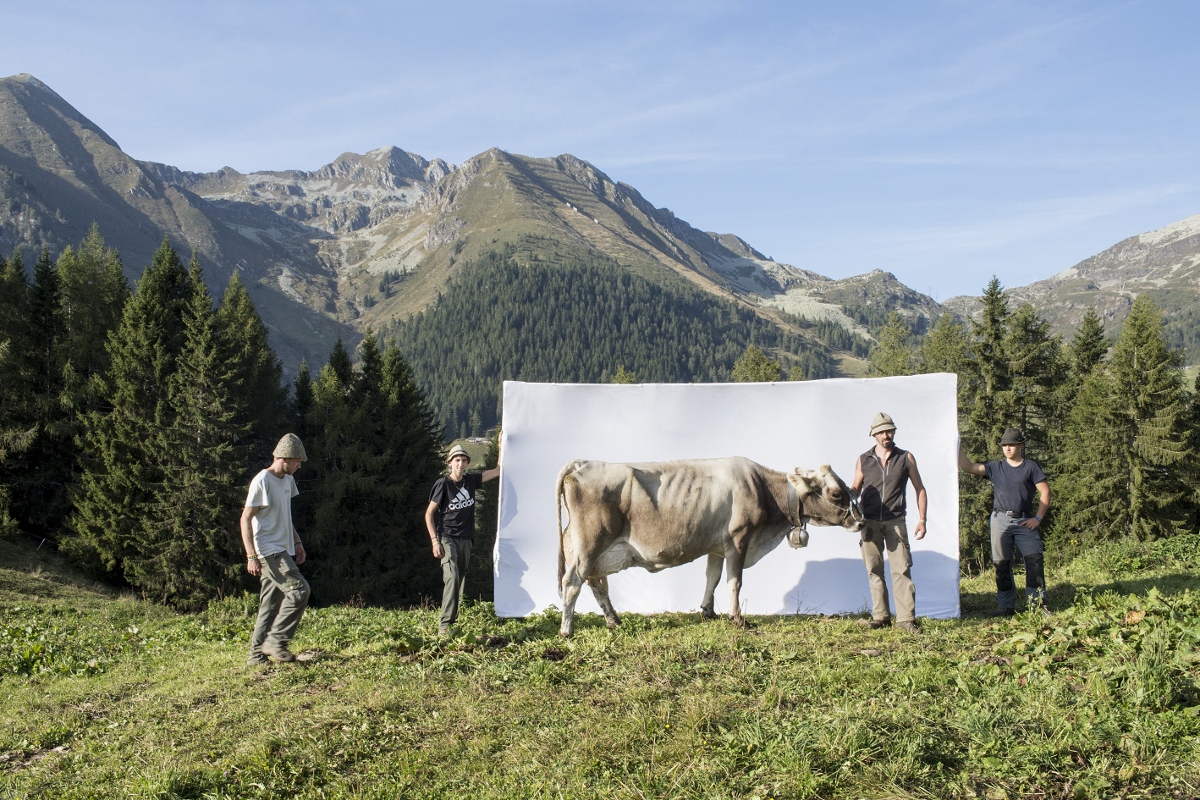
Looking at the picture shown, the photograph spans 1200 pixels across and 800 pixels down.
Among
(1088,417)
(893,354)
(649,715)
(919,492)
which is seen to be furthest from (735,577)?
(893,354)

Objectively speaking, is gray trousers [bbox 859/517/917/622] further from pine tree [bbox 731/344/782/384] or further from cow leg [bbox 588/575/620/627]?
pine tree [bbox 731/344/782/384]

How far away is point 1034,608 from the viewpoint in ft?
28.3

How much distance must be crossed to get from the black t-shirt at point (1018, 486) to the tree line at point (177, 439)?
2669cm

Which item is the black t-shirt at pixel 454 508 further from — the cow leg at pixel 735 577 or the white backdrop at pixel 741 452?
the cow leg at pixel 735 577

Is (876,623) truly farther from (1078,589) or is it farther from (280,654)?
(280,654)

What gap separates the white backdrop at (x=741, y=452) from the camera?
11086 mm

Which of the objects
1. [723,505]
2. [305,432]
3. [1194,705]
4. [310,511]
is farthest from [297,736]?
[305,432]

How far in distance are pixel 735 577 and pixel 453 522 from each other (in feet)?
12.2

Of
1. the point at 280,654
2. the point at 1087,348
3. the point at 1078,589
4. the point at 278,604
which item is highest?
the point at 1087,348

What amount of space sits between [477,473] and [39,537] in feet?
103

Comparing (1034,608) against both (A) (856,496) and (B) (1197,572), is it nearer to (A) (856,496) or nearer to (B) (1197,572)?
(A) (856,496)

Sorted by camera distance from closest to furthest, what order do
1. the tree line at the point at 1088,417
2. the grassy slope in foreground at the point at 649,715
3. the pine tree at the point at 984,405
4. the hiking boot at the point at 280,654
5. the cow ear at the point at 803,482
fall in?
the grassy slope in foreground at the point at 649,715
the hiking boot at the point at 280,654
the cow ear at the point at 803,482
the tree line at the point at 1088,417
the pine tree at the point at 984,405

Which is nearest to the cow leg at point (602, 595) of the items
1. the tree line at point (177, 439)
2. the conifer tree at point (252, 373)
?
the tree line at point (177, 439)

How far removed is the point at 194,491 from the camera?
97.6ft
